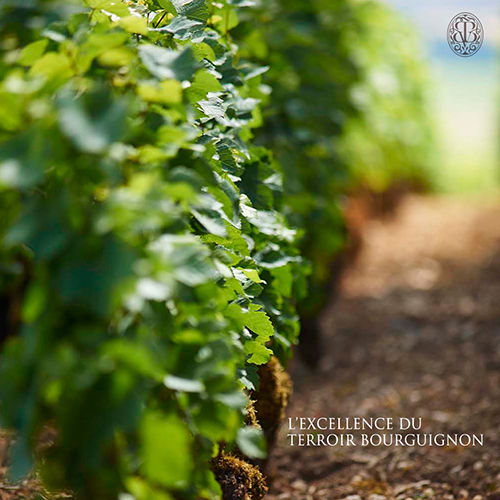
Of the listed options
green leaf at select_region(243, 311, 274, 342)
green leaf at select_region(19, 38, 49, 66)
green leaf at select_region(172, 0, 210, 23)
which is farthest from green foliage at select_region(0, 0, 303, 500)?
green leaf at select_region(172, 0, 210, 23)

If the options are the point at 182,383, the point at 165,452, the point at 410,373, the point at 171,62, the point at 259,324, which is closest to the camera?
the point at 165,452

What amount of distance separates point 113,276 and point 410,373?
9.91 ft

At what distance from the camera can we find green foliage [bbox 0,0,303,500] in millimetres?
1021

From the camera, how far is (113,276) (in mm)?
1004

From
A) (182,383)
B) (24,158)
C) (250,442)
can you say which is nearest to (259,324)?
(250,442)

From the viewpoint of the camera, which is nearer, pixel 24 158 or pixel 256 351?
pixel 24 158

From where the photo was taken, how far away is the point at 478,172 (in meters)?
14.8

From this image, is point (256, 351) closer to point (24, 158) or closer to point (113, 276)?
point (113, 276)

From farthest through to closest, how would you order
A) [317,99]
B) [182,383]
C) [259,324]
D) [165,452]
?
[317,99], [259,324], [182,383], [165,452]

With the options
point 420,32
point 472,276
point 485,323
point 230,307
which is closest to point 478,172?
point 420,32

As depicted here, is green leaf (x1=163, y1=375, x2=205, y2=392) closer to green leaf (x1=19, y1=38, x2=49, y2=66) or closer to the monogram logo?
green leaf (x1=19, y1=38, x2=49, y2=66)

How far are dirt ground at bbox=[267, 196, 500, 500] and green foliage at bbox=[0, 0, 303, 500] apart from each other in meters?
1.37

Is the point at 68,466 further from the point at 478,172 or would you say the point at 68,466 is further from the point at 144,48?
the point at 478,172

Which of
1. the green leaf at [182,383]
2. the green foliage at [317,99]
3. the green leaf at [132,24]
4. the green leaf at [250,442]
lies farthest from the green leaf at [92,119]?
the green foliage at [317,99]
